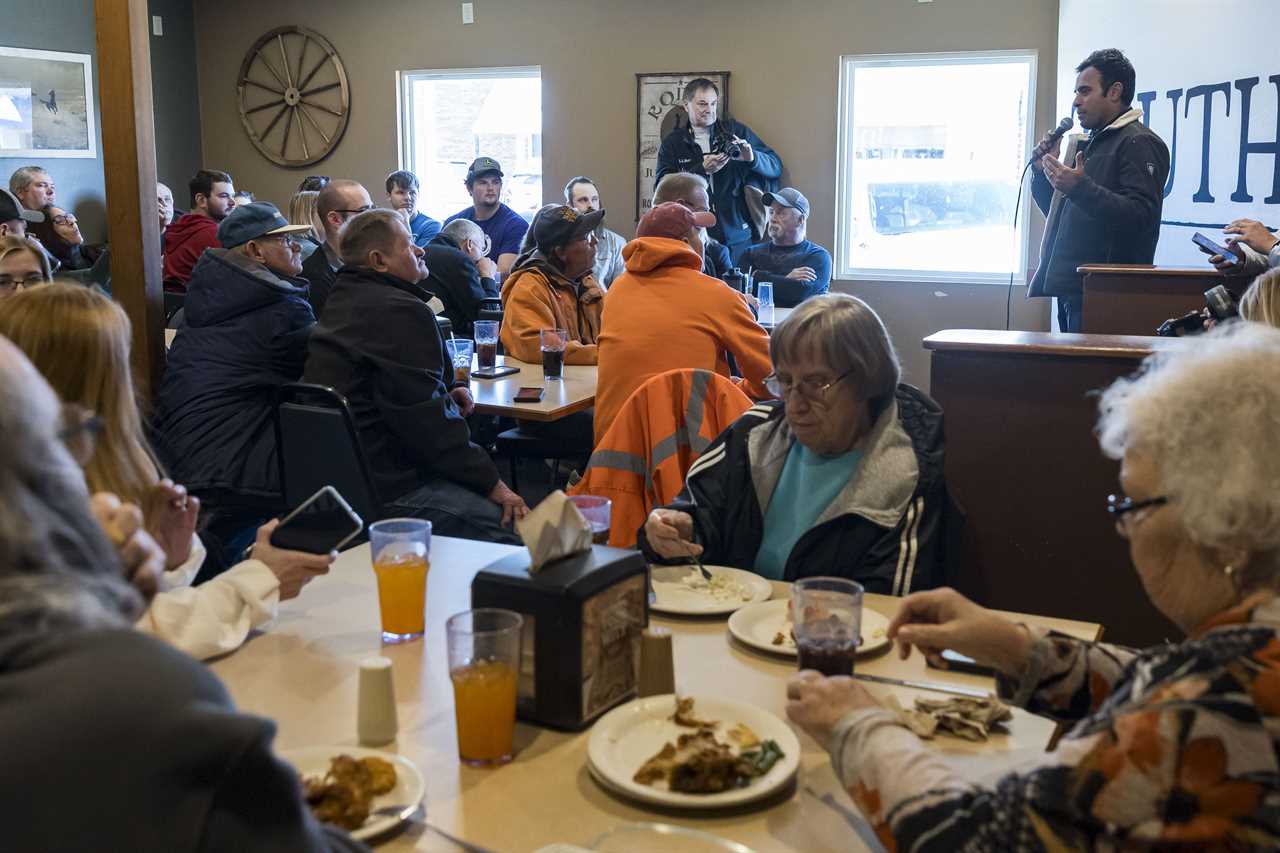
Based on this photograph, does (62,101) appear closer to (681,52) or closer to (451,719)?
(681,52)

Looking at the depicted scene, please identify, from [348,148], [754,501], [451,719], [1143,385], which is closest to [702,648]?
[451,719]

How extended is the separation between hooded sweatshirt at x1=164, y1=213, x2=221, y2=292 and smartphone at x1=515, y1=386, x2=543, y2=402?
2.89m

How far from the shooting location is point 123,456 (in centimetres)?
173

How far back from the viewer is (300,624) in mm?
1758

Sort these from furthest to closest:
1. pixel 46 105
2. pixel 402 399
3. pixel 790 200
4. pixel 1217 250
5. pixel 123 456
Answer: pixel 46 105
pixel 790 200
pixel 1217 250
pixel 402 399
pixel 123 456

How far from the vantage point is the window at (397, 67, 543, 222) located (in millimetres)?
8531

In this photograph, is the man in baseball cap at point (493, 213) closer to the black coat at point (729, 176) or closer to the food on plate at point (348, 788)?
the black coat at point (729, 176)

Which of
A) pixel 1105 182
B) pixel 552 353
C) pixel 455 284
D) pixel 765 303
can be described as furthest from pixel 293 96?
pixel 1105 182

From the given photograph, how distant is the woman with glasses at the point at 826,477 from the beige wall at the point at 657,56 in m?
5.50

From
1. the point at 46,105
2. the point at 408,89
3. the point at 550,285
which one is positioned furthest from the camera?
the point at 408,89

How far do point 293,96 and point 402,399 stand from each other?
6.59m

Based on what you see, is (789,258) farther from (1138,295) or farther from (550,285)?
(1138,295)

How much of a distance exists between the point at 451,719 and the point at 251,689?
293 millimetres

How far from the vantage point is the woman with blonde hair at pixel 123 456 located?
167 centimetres
